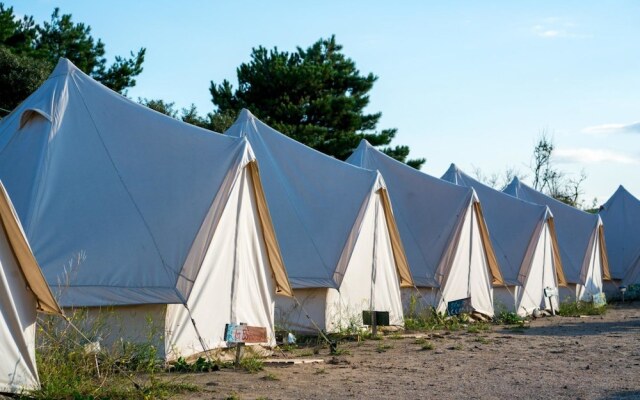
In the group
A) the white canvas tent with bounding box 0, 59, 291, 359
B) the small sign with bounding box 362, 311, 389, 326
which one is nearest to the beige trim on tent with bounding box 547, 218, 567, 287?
the small sign with bounding box 362, 311, 389, 326

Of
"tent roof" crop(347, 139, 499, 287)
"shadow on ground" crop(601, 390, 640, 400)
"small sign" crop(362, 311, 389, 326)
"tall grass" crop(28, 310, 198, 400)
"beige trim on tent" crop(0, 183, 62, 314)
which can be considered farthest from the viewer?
"tent roof" crop(347, 139, 499, 287)

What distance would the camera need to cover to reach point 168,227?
9812mm

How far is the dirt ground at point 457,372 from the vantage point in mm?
8453

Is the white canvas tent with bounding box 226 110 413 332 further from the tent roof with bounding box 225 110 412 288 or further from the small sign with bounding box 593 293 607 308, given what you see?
the small sign with bounding box 593 293 607 308

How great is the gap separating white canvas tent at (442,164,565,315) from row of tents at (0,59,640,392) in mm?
5471

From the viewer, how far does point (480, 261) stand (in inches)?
738

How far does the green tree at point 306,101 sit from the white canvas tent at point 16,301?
2471 cm

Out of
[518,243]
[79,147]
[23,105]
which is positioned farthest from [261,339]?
[518,243]

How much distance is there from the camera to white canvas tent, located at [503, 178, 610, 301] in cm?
2433

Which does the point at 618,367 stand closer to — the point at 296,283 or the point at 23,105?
the point at 296,283

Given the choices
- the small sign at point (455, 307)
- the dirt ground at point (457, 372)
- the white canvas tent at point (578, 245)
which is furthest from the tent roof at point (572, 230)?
the dirt ground at point (457, 372)

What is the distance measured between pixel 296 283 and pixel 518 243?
8.74 m

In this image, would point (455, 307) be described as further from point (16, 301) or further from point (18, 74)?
point (18, 74)

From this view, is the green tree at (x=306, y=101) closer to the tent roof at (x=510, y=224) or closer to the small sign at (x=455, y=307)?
the tent roof at (x=510, y=224)
